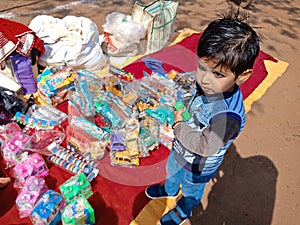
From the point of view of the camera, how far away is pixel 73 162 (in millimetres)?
2182

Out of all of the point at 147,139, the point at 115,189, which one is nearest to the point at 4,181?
the point at 115,189

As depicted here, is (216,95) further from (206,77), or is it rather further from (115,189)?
(115,189)

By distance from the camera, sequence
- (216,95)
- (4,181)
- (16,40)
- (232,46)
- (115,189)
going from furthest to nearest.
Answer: (16,40)
(115,189)
(4,181)
(216,95)
(232,46)

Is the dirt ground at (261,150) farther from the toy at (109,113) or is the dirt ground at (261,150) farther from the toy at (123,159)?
the toy at (109,113)

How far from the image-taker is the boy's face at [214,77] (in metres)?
1.34

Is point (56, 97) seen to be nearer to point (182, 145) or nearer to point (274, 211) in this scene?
point (182, 145)

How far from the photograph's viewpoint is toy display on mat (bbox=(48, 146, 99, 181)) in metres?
2.15

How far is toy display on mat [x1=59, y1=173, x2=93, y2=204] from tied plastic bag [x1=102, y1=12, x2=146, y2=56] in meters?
1.64

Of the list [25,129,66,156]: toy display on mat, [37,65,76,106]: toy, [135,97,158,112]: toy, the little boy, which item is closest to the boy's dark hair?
the little boy

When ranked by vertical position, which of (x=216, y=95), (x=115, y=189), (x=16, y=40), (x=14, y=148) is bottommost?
(x=115, y=189)

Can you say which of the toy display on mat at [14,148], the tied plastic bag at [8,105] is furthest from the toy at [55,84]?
the toy display on mat at [14,148]

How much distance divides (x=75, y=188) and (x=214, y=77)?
1.13 metres

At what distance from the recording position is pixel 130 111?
8.07 feet

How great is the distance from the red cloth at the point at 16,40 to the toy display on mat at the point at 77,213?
1.38 meters
